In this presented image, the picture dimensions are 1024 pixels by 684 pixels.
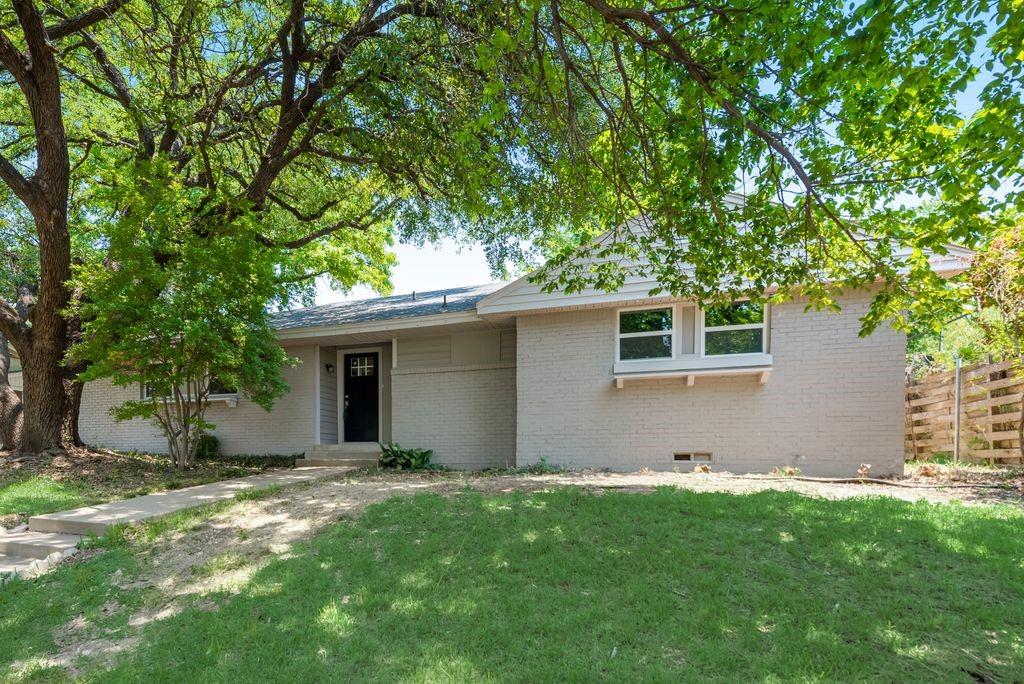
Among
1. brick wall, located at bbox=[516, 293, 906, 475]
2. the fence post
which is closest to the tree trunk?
brick wall, located at bbox=[516, 293, 906, 475]

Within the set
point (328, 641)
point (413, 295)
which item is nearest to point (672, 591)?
point (328, 641)

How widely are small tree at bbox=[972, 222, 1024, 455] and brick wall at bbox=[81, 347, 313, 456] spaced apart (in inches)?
465

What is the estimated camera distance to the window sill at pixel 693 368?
8547mm

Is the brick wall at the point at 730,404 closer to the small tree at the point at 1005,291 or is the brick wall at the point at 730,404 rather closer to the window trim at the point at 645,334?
the window trim at the point at 645,334

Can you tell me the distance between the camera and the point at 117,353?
809 cm

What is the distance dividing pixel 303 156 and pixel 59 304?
520cm

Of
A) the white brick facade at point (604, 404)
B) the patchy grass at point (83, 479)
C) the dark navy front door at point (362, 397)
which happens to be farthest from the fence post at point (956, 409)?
the patchy grass at point (83, 479)

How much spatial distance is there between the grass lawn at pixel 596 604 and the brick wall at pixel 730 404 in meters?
3.14

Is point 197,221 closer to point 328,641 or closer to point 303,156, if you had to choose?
point 303,156

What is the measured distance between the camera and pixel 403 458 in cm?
1041

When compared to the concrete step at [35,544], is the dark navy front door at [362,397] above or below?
above

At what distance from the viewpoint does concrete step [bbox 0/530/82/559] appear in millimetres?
5285

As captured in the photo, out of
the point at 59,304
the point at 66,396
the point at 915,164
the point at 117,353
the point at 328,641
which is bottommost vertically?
the point at 328,641

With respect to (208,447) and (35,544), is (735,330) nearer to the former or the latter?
(35,544)
